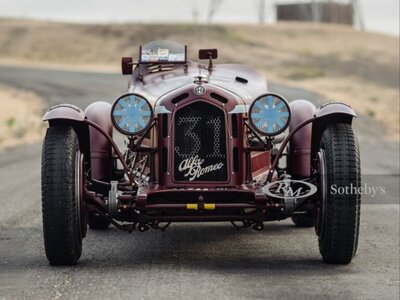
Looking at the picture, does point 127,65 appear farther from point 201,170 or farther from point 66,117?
point 201,170

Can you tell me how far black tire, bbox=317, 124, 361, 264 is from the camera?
8344 mm

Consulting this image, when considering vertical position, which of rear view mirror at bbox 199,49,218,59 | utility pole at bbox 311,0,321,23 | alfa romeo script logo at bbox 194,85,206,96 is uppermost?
utility pole at bbox 311,0,321,23

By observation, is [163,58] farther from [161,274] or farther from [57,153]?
[161,274]

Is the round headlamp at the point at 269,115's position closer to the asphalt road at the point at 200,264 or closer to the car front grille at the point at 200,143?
the car front grille at the point at 200,143

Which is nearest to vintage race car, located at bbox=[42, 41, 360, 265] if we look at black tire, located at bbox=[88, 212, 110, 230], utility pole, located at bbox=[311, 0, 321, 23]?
black tire, located at bbox=[88, 212, 110, 230]

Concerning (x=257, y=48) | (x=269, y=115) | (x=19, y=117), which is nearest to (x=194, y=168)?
(x=269, y=115)

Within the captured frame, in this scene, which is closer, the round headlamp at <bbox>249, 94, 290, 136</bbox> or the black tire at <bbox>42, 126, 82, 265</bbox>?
the black tire at <bbox>42, 126, 82, 265</bbox>

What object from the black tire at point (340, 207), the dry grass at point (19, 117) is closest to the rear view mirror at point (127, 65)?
the black tire at point (340, 207)

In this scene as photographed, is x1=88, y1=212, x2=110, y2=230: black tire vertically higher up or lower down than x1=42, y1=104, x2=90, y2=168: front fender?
lower down

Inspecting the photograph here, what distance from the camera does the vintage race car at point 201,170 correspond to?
838 cm

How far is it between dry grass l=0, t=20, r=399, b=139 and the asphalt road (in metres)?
26.3

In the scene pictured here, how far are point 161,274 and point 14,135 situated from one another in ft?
54.8

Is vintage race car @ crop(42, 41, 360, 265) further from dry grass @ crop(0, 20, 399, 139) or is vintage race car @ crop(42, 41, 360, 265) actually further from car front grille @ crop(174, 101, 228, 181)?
dry grass @ crop(0, 20, 399, 139)

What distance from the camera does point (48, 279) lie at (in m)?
7.82
